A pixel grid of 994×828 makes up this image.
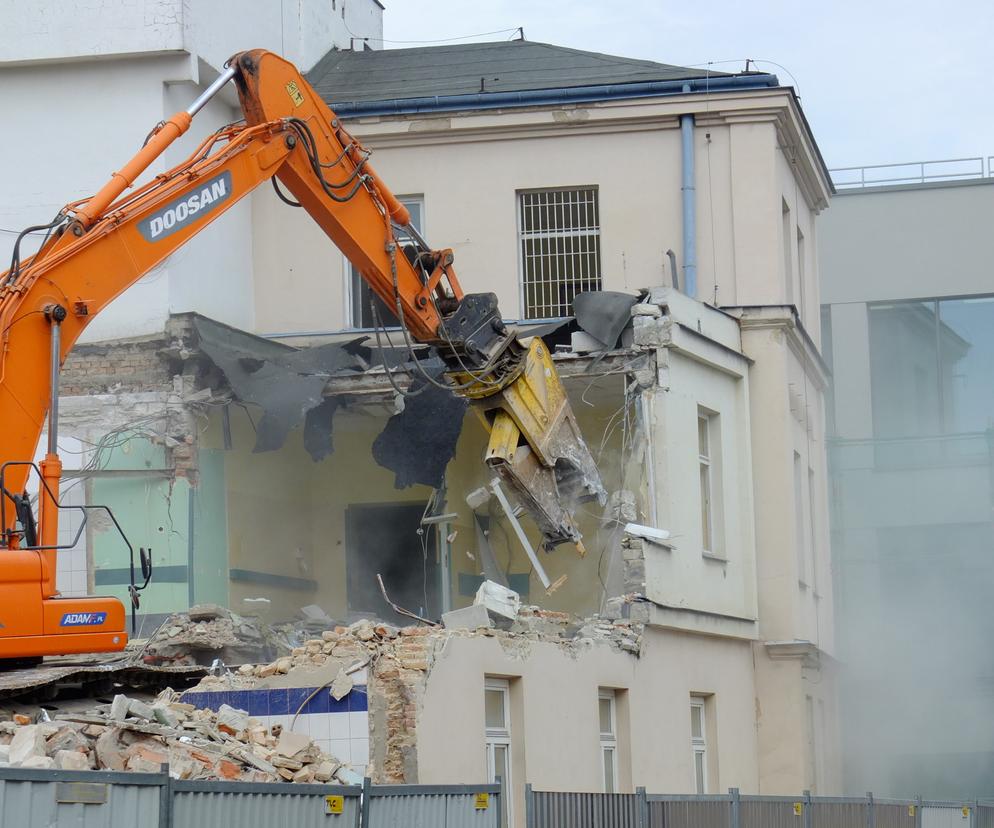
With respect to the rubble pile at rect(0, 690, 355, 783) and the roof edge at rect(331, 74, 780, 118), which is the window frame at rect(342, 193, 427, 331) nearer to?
the roof edge at rect(331, 74, 780, 118)

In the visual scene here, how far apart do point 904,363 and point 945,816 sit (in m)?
20.7

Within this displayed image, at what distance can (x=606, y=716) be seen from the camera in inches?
671

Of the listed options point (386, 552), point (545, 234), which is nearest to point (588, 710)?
point (386, 552)

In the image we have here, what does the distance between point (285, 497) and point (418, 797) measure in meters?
12.4

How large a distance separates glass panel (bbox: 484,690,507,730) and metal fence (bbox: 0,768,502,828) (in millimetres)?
5035

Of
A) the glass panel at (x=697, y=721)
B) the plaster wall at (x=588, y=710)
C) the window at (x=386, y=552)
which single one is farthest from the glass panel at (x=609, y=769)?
the window at (x=386, y=552)

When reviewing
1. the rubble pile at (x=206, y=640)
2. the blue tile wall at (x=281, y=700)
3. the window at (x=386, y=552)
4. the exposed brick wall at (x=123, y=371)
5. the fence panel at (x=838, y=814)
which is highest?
the exposed brick wall at (x=123, y=371)

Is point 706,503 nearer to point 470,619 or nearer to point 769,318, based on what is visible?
point 769,318

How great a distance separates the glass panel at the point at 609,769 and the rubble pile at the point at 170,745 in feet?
17.0

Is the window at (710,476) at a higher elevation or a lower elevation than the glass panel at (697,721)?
higher

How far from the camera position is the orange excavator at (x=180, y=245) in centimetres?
1164

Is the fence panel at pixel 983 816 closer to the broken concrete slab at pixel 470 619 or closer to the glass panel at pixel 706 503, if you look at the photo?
the broken concrete slab at pixel 470 619

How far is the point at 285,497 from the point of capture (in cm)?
2147

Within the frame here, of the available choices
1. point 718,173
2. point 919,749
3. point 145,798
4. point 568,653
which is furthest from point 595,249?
point 145,798
